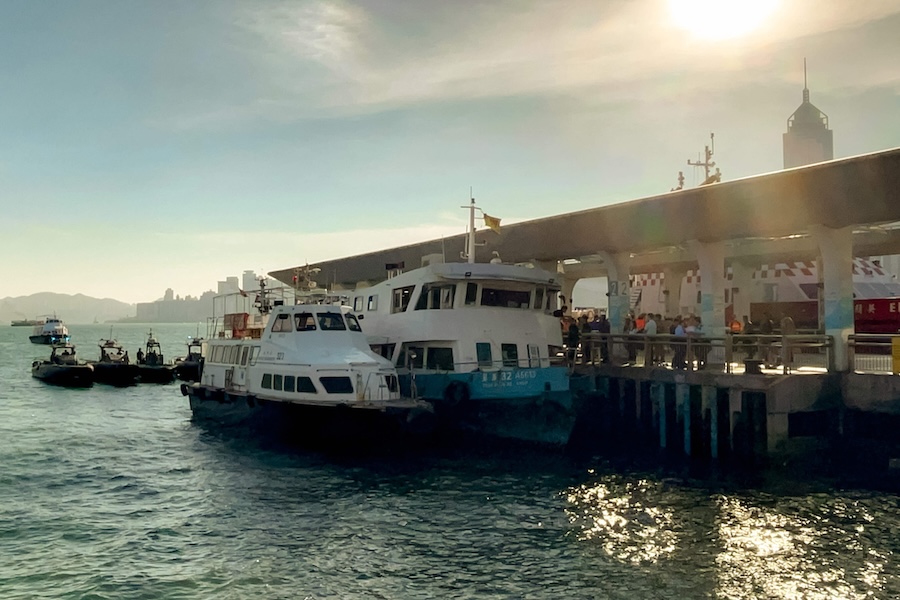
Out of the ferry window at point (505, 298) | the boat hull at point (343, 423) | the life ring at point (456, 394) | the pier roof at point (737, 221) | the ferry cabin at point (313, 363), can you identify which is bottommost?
the boat hull at point (343, 423)

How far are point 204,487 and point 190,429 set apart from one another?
12897mm

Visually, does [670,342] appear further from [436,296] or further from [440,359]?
[436,296]

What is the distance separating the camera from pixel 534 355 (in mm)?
26969

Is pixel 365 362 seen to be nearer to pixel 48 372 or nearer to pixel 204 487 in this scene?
pixel 204 487

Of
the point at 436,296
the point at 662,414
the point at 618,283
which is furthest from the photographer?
the point at 618,283

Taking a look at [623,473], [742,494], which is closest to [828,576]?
[742,494]

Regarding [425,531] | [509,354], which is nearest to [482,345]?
[509,354]

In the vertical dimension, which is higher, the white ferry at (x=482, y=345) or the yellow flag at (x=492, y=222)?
the yellow flag at (x=492, y=222)

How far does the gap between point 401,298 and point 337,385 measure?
5586mm

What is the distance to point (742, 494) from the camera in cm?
1897

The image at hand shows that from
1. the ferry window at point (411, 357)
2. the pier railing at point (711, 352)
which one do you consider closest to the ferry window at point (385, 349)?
the ferry window at point (411, 357)

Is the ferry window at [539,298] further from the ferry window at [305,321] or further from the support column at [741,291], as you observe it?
the support column at [741,291]

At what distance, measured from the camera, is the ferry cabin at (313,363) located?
78.1 feet

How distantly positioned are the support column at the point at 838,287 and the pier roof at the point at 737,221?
50cm
